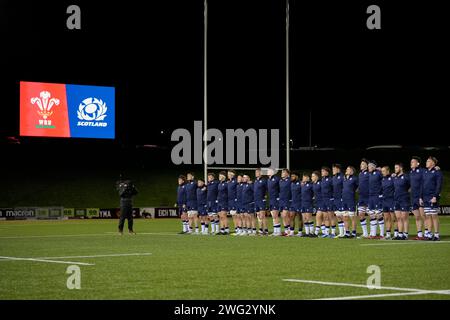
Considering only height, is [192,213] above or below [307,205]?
below

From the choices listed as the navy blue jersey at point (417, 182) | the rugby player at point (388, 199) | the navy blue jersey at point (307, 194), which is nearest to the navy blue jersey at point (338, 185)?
the navy blue jersey at point (307, 194)

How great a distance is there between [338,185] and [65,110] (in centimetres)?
2297

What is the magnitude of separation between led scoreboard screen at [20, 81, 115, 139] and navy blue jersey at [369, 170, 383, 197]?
940 inches

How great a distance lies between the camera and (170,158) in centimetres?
5703

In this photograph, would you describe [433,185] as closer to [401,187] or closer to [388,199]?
[401,187]

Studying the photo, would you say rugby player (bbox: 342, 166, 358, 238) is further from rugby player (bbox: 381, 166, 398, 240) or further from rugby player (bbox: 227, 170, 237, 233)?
rugby player (bbox: 227, 170, 237, 233)

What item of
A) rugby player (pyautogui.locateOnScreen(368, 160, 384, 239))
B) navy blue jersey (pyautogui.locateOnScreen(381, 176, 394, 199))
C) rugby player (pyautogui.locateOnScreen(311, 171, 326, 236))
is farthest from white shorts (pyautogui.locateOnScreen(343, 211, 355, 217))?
navy blue jersey (pyautogui.locateOnScreen(381, 176, 394, 199))

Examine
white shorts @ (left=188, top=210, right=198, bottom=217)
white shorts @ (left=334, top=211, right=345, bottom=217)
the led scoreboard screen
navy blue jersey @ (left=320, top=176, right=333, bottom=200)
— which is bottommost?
white shorts @ (left=188, top=210, right=198, bottom=217)

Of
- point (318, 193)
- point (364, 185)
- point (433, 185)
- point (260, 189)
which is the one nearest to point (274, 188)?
point (260, 189)

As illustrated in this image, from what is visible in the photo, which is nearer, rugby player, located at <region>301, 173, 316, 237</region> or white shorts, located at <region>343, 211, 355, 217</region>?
white shorts, located at <region>343, 211, 355, 217</region>

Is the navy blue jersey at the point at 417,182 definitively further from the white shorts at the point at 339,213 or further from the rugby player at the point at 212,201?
the rugby player at the point at 212,201

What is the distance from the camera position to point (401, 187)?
20406mm

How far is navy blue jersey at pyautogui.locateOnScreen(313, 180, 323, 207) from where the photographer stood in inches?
885

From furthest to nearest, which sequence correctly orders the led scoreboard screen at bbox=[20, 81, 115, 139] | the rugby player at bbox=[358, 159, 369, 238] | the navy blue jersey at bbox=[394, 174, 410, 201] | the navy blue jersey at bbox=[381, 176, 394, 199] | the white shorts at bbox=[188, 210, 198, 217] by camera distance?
the led scoreboard screen at bbox=[20, 81, 115, 139], the white shorts at bbox=[188, 210, 198, 217], the rugby player at bbox=[358, 159, 369, 238], the navy blue jersey at bbox=[381, 176, 394, 199], the navy blue jersey at bbox=[394, 174, 410, 201]
